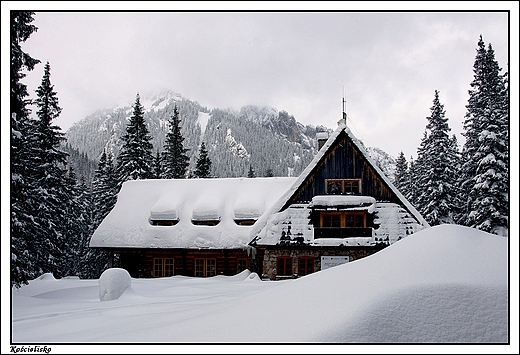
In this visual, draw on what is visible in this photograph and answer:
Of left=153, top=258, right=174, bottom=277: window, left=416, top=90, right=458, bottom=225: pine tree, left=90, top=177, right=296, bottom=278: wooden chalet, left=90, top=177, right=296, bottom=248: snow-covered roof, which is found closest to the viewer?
left=90, top=177, right=296, bottom=278: wooden chalet

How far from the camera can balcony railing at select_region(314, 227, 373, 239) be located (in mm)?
20922

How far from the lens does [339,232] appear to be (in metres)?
21.0

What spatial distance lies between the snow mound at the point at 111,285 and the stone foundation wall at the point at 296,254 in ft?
29.9

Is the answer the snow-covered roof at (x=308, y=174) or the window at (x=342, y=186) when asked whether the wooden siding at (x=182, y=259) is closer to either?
the snow-covered roof at (x=308, y=174)

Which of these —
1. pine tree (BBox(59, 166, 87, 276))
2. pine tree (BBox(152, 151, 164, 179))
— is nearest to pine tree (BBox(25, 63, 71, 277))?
pine tree (BBox(59, 166, 87, 276))

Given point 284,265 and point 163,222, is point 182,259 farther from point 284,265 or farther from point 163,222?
point 284,265

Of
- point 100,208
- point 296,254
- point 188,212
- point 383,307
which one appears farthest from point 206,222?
point 383,307

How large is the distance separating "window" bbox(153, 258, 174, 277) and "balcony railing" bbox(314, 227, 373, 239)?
11.1 meters

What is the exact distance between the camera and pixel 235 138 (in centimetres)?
15000

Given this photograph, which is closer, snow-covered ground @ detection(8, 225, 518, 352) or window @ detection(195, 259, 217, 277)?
snow-covered ground @ detection(8, 225, 518, 352)

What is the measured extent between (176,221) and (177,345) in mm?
22607

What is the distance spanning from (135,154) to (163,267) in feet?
53.5

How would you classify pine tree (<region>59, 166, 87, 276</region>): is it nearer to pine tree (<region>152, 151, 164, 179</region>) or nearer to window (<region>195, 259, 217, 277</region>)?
pine tree (<region>152, 151, 164, 179</region>)

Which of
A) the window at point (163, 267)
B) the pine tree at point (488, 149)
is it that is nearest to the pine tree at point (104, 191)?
the window at point (163, 267)
